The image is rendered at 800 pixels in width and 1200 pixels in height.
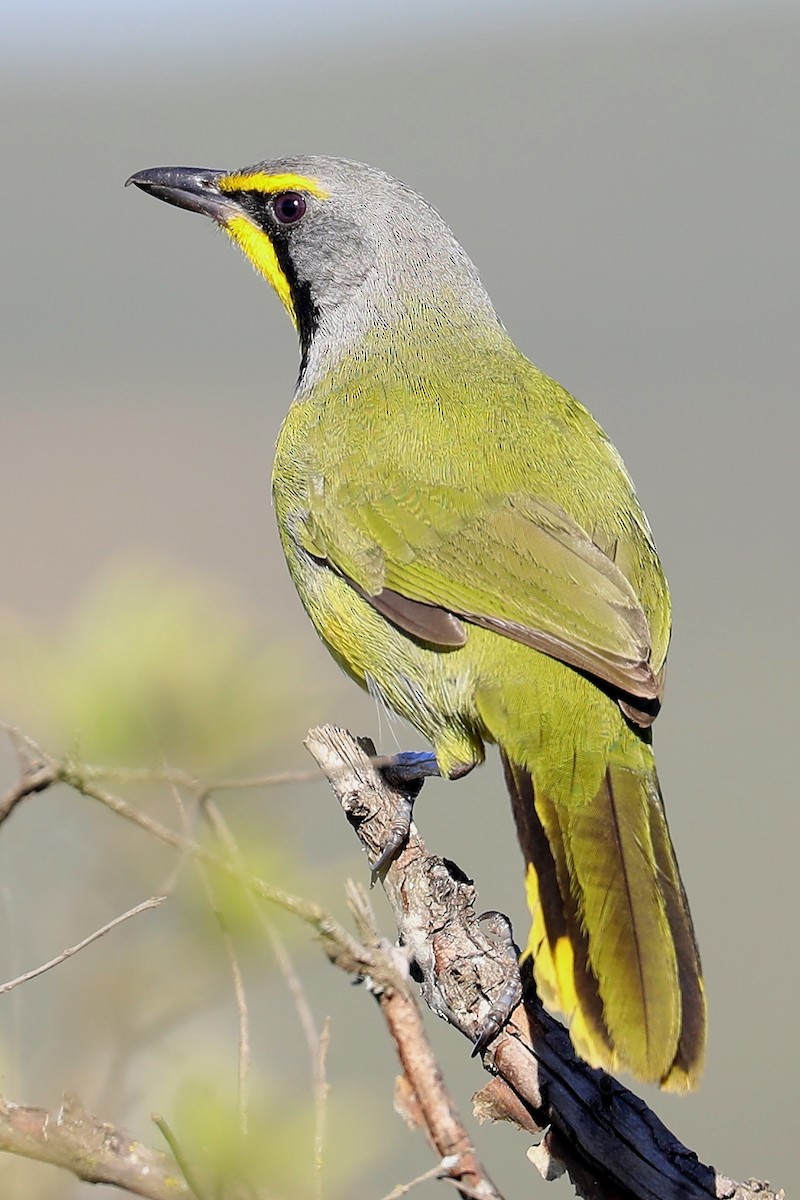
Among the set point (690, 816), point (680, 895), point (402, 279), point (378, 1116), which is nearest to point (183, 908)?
point (378, 1116)

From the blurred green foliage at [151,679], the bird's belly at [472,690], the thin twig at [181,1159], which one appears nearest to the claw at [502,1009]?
the bird's belly at [472,690]

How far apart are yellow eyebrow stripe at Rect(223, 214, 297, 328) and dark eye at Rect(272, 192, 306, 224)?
0.11m

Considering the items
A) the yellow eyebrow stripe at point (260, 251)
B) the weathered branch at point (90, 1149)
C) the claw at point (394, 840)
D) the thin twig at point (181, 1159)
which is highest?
the yellow eyebrow stripe at point (260, 251)

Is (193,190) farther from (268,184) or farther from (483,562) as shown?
(483,562)

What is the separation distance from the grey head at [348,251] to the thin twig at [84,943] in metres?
3.17

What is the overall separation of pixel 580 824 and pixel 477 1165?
1508mm

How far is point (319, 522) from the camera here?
411 cm

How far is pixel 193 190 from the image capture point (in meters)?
5.23

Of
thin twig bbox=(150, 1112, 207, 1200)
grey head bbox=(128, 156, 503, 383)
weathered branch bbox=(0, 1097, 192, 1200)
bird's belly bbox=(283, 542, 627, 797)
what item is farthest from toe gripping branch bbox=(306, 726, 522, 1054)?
grey head bbox=(128, 156, 503, 383)

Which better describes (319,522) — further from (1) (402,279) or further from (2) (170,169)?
(2) (170,169)

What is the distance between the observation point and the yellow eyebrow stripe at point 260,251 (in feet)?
16.9

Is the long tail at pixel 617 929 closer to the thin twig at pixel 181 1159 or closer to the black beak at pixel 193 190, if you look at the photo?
the thin twig at pixel 181 1159

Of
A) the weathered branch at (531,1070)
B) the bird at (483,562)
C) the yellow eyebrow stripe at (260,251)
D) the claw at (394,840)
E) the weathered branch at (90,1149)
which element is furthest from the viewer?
the yellow eyebrow stripe at (260,251)

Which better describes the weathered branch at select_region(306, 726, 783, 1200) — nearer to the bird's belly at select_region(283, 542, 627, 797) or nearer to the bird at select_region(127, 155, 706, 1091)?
the bird at select_region(127, 155, 706, 1091)
